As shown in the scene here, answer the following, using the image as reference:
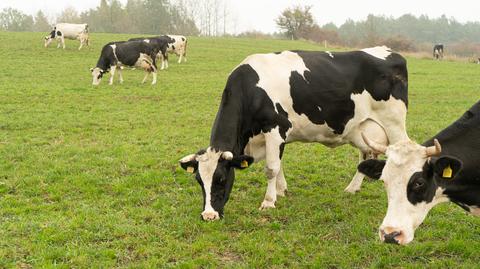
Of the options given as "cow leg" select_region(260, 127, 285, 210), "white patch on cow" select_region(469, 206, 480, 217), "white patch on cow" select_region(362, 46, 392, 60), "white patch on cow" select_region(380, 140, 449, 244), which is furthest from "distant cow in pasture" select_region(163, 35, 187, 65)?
"white patch on cow" select_region(380, 140, 449, 244)

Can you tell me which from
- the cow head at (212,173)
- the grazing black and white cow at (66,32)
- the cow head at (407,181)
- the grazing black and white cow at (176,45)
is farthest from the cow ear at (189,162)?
the grazing black and white cow at (66,32)

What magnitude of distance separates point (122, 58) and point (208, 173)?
1624 cm

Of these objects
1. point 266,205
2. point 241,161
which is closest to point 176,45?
point 266,205

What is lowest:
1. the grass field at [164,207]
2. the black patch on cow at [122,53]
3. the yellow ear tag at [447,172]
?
the grass field at [164,207]

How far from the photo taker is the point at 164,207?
7.20 meters

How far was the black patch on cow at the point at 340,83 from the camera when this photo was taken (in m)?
7.62

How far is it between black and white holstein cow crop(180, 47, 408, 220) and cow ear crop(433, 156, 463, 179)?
8.94ft

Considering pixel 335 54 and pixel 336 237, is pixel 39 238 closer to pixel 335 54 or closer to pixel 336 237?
pixel 336 237

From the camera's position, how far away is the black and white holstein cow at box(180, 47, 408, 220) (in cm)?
668

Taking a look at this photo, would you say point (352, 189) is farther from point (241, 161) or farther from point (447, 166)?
point (447, 166)

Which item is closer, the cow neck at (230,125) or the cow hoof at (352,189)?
the cow neck at (230,125)

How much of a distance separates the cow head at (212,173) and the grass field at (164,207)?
240mm

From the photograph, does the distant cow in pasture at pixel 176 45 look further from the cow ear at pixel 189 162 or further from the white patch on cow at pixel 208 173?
the white patch on cow at pixel 208 173

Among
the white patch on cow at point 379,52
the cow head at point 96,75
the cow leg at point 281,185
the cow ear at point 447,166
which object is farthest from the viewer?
the cow head at point 96,75
